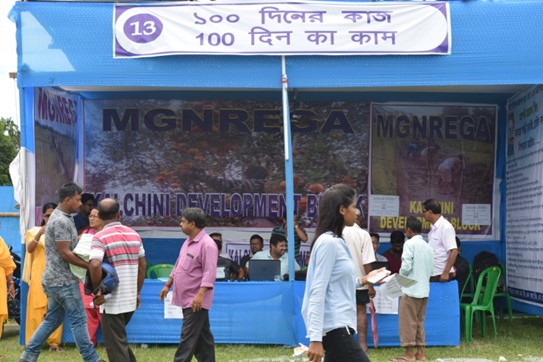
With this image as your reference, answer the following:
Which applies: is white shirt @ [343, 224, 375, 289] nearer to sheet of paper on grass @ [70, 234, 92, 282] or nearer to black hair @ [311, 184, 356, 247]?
sheet of paper on grass @ [70, 234, 92, 282]

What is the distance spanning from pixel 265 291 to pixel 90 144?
3.99 m

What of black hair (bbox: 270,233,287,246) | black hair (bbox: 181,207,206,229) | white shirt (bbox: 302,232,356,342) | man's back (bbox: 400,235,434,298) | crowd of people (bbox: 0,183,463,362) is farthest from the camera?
black hair (bbox: 270,233,287,246)

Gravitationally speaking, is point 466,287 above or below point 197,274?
below

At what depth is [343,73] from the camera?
8.99m

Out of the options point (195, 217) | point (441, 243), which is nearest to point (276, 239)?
→ point (441, 243)

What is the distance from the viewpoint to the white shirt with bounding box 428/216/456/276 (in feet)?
29.6

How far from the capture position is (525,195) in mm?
10531

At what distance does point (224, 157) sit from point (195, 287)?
16.3 ft

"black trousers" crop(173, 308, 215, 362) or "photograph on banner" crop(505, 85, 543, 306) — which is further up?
"photograph on banner" crop(505, 85, 543, 306)

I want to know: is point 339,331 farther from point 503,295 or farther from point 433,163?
point 433,163

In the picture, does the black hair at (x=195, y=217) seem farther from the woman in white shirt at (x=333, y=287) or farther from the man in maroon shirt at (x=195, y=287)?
the woman in white shirt at (x=333, y=287)

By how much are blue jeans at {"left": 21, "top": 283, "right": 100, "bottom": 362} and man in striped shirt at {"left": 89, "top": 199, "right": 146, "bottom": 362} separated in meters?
0.48

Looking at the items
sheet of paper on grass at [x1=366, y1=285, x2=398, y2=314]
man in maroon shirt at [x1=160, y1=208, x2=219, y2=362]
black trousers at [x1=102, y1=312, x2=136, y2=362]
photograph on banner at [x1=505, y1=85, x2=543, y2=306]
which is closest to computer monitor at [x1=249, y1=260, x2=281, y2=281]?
sheet of paper on grass at [x1=366, y1=285, x2=398, y2=314]

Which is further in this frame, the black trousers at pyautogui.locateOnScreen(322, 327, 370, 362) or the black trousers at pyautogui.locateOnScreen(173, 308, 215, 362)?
the black trousers at pyautogui.locateOnScreen(173, 308, 215, 362)
